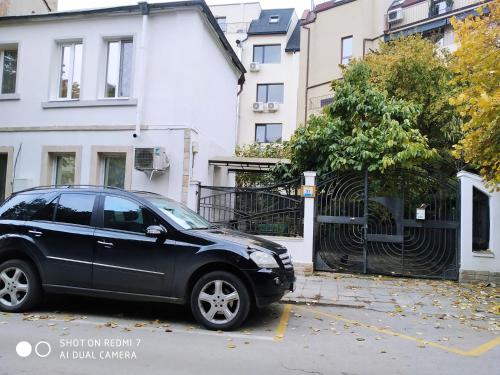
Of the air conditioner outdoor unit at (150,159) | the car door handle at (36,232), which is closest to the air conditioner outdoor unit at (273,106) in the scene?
the air conditioner outdoor unit at (150,159)

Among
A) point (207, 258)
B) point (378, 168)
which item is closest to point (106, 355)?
point (207, 258)

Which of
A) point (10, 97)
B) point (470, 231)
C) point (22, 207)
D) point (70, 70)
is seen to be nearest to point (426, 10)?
point (470, 231)

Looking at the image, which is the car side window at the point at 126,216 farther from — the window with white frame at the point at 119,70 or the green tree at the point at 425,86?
the green tree at the point at 425,86

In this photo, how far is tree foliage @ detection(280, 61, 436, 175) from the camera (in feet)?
33.9

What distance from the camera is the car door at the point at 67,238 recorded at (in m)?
6.13

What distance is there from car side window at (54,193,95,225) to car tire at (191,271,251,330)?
1918mm

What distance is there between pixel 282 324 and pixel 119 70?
8.27m

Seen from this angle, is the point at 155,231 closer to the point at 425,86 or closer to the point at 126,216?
the point at 126,216

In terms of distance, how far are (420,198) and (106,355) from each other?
25.2 feet

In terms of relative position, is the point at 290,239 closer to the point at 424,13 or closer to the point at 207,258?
the point at 207,258

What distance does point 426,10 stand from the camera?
69.7 feet

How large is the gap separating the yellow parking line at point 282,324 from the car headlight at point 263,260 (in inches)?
32.6

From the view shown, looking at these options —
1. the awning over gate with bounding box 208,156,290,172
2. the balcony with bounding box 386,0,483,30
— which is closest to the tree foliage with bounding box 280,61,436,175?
the awning over gate with bounding box 208,156,290,172

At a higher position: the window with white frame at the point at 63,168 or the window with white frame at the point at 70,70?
the window with white frame at the point at 70,70
